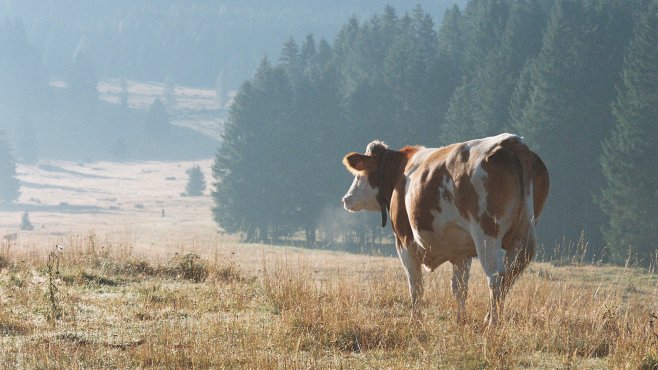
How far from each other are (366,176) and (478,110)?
49.7 meters

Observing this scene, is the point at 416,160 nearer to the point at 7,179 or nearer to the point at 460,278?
the point at 460,278

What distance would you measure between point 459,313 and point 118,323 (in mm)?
3724

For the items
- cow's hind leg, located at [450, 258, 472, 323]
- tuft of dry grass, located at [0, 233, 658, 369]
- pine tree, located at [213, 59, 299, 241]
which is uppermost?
pine tree, located at [213, 59, 299, 241]

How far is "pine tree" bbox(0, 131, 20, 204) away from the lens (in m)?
105

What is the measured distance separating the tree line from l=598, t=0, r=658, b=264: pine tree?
8cm

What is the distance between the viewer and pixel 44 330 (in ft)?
27.6

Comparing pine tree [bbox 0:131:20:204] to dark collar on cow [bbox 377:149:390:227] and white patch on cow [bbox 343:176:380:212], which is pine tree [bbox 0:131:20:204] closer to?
white patch on cow [bbox 343:176:380:212]

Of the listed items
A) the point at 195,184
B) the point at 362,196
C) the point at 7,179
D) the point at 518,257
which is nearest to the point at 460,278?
the point at 518,257

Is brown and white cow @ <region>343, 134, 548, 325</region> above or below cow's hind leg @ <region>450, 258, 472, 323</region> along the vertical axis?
above

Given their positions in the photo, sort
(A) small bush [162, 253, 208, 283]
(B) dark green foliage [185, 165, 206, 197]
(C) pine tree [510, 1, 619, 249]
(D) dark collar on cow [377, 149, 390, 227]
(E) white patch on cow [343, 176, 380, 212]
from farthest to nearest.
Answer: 1. (B) dark green foliage [185, 165, 206, 197]
2. (C) pine tree [510, 1, 619, 249]
3. (A) small bush [162, 253, 208, 283]
4. (E) white patch on cow [343, 176, 380, 212]
5. (D) dark collar on cow [377, 149, 390, 227]

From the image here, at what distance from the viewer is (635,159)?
154 feet

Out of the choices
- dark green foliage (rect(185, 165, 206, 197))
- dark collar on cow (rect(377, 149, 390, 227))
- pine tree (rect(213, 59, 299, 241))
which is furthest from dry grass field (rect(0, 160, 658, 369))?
dark green foliage (rect(185, 165, 206, 197))

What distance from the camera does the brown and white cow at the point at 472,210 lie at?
26.5 feet

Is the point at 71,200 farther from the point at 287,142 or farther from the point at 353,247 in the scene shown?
the point at 353,247
